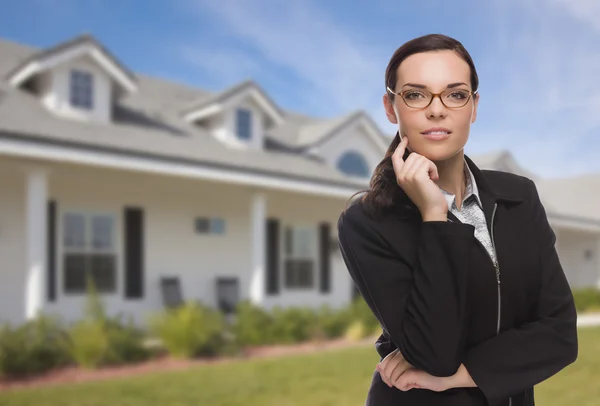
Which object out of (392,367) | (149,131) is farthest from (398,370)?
(149,131)

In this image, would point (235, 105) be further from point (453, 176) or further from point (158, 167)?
point (453, 176)

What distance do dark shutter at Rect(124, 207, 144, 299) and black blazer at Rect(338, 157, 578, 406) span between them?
987 cm

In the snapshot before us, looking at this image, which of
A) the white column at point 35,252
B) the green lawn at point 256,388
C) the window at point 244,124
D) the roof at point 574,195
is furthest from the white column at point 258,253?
the roof at point 574,195

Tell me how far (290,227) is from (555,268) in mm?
12144

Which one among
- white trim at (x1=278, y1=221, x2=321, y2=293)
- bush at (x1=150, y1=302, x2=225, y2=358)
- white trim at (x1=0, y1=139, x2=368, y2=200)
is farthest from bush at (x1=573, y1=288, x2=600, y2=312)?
bush at (x1=150, y1=302, x2=225, y2=358)

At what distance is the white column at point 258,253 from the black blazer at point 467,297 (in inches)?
374

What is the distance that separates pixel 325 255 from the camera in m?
14.1

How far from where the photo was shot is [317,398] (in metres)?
5.36

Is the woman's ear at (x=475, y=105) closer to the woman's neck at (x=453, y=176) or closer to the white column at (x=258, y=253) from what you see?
the woman's neck at (x=453, y=176)

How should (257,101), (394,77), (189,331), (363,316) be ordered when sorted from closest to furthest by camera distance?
1. (394,77)
2. (189,331)
3. (363,316)
4. (257,101)

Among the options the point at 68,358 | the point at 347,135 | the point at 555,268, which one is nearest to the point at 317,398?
the point at 68,358

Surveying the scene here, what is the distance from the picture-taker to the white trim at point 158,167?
7973 mm

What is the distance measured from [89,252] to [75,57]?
345cm

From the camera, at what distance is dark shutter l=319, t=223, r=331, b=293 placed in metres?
14.0
